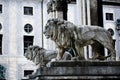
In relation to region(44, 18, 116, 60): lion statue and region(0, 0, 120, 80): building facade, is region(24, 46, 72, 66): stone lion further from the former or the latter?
region(0, 0, 120, 80): building facade

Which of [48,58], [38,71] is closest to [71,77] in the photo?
[38,71]

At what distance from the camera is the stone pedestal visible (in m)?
12.5

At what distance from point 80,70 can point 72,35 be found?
4.72 ft

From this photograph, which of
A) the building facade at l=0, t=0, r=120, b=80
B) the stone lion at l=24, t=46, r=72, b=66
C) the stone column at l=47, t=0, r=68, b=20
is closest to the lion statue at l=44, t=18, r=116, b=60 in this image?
the stone lion at l=24, t=46, r=72, b=66

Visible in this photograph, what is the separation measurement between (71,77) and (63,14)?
10.6 m

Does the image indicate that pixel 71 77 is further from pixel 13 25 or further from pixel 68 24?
pixel 13 25

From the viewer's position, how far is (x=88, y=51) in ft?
62.8

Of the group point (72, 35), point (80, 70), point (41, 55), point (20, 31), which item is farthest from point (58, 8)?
point (20, 31)

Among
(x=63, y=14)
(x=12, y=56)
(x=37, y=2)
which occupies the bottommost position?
(x=12, y=56)

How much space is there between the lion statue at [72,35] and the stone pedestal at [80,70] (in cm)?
65

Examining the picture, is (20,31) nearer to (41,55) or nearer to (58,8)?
(58,8)

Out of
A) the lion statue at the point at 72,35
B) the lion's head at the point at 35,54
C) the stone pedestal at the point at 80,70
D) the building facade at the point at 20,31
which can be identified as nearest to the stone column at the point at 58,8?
the lion's head at the point at 35,54

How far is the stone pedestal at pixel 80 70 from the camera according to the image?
12.5m

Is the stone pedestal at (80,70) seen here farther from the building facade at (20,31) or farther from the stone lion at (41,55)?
Result: the building facade at (20,31)
